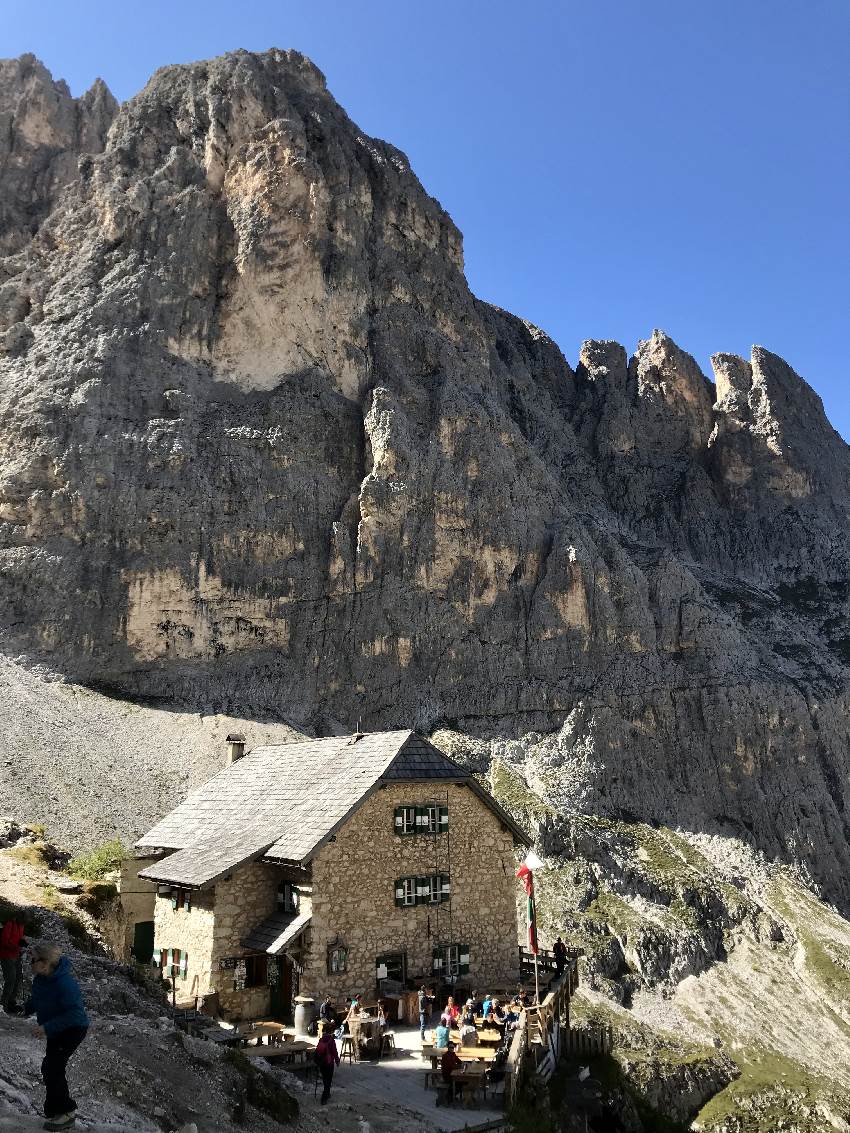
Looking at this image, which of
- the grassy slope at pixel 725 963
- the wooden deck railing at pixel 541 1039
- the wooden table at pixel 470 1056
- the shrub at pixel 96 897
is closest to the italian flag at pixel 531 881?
the wooden deck railing at pixel 541 1039

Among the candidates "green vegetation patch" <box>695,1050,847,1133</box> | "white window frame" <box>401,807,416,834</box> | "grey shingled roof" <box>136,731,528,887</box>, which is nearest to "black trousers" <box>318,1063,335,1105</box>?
"grey shingled roof" <box>136,731,528,887</box>

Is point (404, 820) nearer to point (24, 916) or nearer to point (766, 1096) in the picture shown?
point (24, 916)

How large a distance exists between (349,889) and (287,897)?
A: 1.81 meters

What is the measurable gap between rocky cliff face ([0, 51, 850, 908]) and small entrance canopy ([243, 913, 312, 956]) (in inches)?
1808

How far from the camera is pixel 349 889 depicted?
72.7ft

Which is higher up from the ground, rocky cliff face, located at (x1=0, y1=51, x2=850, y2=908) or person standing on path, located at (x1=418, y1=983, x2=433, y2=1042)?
rocky cliff face, located at (x1=0, y1=51, x2=850, y2=908)

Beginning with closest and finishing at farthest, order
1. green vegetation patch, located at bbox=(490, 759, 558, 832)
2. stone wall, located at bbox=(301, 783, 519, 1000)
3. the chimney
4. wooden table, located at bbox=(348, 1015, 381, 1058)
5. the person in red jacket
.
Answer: the person in red jacket, wooden table, located at bbox=(348, 1015, 381, 1058), stone wall, located at bbox=(301, 783, 519, 1000), the chimney, green vegetation patch, located at bbox=(490, 759, 558, 832)

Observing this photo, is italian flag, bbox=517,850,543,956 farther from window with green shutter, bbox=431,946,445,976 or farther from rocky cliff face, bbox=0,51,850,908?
rocky cliff face, bbox=0,51,850,908

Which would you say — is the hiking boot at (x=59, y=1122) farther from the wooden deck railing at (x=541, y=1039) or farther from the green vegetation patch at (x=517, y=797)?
the green vegetation patch at (x=517, y=797)

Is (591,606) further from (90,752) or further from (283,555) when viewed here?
(90,752)

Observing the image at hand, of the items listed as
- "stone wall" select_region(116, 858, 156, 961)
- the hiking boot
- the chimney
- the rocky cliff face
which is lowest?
"stone wall" select_region(116, 858, 156, 961)

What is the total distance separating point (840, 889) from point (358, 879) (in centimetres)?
5997

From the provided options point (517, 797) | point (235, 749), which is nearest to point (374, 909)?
point (235, 749)

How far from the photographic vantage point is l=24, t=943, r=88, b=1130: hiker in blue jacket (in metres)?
8.22
